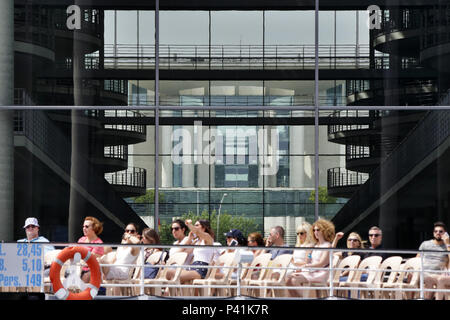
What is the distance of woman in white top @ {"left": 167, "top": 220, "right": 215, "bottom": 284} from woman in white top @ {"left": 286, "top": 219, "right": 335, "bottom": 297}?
0.96m

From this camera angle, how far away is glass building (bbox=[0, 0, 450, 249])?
16.3 meters

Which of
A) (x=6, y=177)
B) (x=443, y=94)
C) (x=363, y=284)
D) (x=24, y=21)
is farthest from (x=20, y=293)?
(x=443, y=94)

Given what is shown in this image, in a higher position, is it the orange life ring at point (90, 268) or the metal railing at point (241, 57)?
the metal railing at point (241, 57)

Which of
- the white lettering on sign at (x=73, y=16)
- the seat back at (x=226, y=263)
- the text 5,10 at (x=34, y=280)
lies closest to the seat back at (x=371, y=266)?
the seat back at (x=226, y=263)

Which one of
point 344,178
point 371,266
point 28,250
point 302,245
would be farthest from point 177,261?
point 344,178

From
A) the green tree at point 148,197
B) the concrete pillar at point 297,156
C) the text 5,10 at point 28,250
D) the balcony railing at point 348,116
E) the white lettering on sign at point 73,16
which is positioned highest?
the white lettering on sign at point 73,16

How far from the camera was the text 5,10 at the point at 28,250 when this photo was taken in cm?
1173

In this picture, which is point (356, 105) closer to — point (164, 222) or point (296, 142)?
point (296, 142)

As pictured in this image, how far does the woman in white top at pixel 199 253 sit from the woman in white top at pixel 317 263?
3.15ft

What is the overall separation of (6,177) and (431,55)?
678 centimetres

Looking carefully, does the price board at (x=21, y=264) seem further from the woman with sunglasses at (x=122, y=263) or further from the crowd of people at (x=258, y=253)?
the woman with sunglasses at (x=122, y=263)

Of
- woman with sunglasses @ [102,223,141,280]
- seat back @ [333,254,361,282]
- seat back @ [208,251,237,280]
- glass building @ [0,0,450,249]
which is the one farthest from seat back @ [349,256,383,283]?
glass building @ [0,0,450,249]

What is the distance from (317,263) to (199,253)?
1335 millimetres
